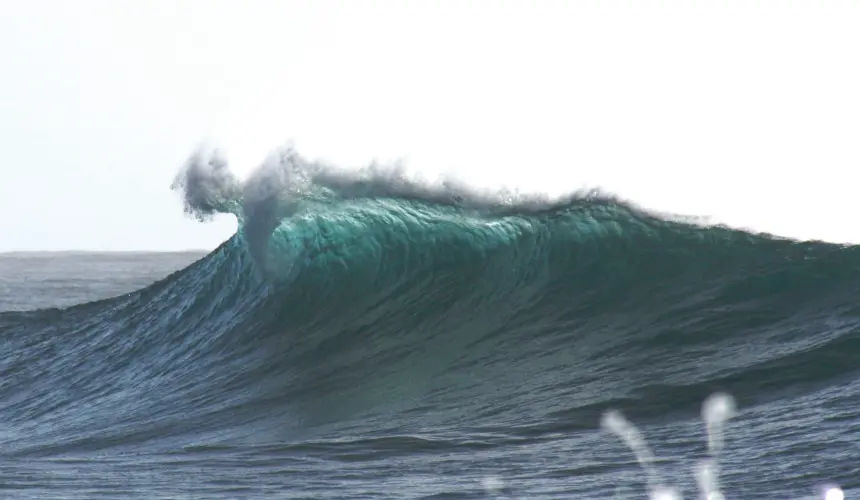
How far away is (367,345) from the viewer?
40.0 ft

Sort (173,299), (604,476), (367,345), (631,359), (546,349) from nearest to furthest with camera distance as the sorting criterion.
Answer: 1. (604,476)
2. (631,359)
3. (546,349)
4. (367,345)
5. (173,299)

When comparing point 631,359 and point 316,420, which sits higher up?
point 631,359

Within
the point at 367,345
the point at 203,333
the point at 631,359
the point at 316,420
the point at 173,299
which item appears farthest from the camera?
the point at 173,299

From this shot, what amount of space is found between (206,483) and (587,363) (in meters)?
4.41

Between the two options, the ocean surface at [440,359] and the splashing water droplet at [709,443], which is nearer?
the splashing water droplet at [709,443]

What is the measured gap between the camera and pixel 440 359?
457 inches

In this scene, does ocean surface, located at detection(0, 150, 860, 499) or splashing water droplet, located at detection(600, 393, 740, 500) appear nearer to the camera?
splashing water droplet, located at detection(600, 393, 740, 500)

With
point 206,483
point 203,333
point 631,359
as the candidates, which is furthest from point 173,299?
point 206,483

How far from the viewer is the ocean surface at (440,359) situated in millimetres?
7359

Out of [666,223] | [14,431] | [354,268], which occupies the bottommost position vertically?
[14,431]

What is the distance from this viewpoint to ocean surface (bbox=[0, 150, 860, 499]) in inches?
290

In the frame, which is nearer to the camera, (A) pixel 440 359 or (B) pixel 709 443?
(B) pixel 709 443

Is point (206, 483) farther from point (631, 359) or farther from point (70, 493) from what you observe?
point (631, 359)

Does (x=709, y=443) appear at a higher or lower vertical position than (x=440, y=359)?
lower
